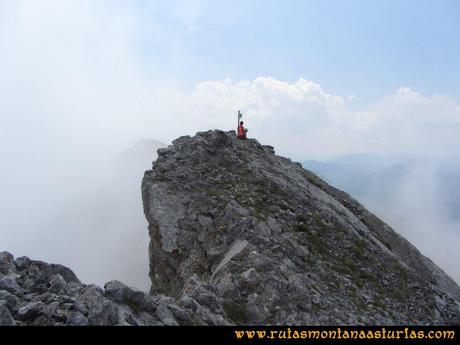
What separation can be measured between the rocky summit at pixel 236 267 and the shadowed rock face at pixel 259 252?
0.08m

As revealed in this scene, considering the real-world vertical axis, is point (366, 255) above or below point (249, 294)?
above

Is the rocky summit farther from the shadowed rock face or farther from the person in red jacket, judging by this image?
the person in red jacket

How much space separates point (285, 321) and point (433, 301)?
13145 millimetres

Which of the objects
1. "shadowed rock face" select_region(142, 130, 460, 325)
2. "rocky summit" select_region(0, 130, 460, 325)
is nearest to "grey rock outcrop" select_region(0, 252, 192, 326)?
"rocky summit" select_region(0, 130, 460, 325)

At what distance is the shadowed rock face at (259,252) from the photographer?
2133 centimetres

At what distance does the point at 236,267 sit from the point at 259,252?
6.95 ft

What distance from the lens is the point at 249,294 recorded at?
69.9 ft

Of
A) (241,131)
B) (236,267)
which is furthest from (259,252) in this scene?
(241,131)

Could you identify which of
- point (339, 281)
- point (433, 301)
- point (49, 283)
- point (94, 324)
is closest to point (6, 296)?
point (49, 283)

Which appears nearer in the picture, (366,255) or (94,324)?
(94,324)

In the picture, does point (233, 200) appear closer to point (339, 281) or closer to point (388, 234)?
point (339, 281)

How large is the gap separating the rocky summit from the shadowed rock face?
0.27 feet

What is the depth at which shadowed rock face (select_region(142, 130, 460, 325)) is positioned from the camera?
840 inches

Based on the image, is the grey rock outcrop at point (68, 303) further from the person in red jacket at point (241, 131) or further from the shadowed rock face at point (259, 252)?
Result: the person in red jacket at point (241, 131)
